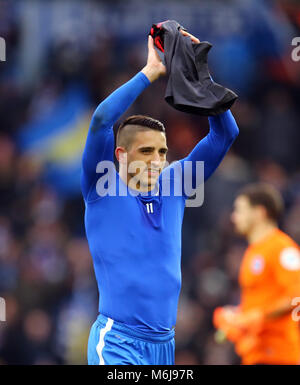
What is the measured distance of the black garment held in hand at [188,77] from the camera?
3553mm

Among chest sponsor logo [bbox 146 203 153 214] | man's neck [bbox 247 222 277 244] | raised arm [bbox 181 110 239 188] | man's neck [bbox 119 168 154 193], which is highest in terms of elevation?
raised arm [bbox 181 110 239 188]

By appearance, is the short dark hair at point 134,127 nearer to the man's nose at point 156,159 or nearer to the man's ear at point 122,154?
the man's ear at point 122,154

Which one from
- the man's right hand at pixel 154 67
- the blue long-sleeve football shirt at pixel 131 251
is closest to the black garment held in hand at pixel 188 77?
the man's right hand at pixel 154 67

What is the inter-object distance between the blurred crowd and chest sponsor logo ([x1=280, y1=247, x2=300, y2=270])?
→ 2.18 meters

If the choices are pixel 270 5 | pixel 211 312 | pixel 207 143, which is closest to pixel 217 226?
pixel 211 312

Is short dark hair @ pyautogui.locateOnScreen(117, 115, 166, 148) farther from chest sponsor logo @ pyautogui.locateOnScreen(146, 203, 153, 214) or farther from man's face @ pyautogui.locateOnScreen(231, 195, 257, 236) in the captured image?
man's face @ pyautogui.locateOnScreen(231, 195, 257, 236)

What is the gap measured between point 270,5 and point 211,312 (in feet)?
14.5

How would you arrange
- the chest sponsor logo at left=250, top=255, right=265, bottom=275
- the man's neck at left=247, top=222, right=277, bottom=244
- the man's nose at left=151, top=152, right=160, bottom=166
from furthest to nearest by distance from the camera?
1. the man's neck at left=247, top=222, right=277, bottom=244
2. the chest sponsor logo at left=250, top=255, right=265, bottom=275
3. the man's nose at left=151, top=152, right=160, bottom=166

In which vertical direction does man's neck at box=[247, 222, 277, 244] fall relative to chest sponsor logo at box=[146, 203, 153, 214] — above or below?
below

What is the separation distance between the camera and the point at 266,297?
5.59 m

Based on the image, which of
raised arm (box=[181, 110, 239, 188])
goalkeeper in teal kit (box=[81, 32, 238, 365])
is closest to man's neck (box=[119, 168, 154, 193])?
goalkeeper in teal kit (box=[81, 32, 238, 365])

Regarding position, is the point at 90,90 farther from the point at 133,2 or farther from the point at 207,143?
the point at 207,143

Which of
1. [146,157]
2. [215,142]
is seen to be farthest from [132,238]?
[215,142]

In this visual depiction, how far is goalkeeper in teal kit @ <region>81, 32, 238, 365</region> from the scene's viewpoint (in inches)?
141
